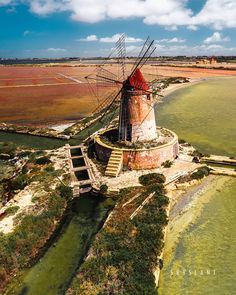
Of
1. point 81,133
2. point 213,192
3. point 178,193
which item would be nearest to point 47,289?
point 178,193

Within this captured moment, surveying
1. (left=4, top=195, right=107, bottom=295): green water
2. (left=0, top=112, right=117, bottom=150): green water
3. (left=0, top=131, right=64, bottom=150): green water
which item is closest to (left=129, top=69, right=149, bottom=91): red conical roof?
(left=0, top=112, right=117, bottom=150): green water

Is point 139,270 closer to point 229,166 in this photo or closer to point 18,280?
point 18,280

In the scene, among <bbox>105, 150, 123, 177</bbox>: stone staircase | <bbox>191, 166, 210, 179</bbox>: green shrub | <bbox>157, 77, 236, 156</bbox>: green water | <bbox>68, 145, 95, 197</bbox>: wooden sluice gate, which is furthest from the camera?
<bbox>157, 77, 236, 156</bbox>: green water

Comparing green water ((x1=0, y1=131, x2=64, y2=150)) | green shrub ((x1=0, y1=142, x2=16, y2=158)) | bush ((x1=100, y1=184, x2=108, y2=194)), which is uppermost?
bush ((x1=100, y1=184, x2=108, y2=194))

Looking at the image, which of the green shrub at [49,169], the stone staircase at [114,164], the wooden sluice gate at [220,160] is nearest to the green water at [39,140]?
the green shrub at [49,169]

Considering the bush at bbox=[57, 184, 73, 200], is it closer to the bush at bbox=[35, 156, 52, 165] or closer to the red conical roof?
the bush at bbox=[35, 156, 52, 165]
